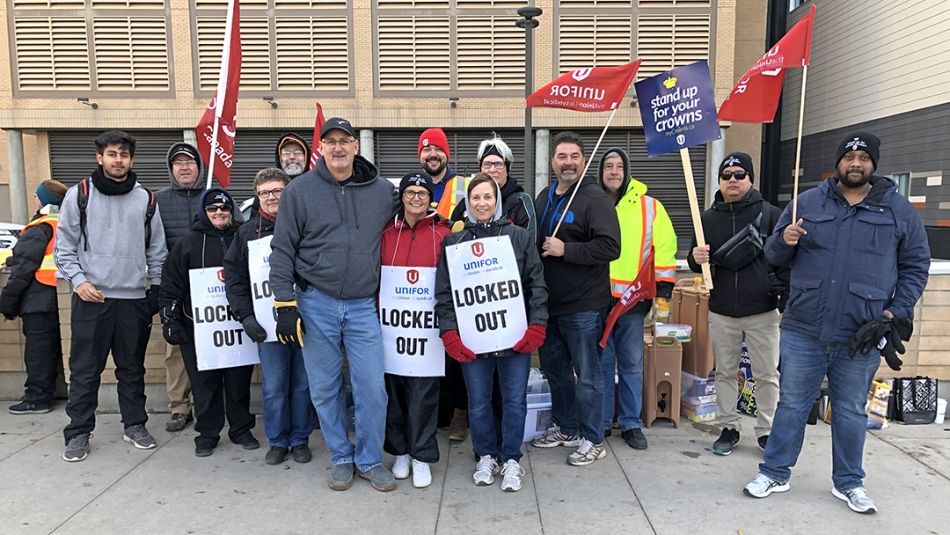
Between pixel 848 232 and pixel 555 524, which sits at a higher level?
pixel 848 232

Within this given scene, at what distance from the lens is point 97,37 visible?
15.5 meters

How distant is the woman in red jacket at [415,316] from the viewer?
3814mm

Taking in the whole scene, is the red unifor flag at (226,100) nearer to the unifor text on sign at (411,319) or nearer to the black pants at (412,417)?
the unifor text on sign at (411,319)

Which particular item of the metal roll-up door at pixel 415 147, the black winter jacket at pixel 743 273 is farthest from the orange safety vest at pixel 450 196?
the metal roll-up door at pixel 415 147

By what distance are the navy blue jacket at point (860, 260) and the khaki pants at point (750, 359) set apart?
0.75 m

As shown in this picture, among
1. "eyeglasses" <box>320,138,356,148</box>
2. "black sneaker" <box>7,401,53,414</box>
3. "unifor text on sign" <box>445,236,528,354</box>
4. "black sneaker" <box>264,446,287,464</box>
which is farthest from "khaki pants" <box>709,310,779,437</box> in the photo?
"black sneaker" <box>7,401,53,414</box>

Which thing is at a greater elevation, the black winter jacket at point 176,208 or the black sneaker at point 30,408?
the black winter jacket at point 176,208

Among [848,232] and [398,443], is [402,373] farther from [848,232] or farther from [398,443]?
[848,232]

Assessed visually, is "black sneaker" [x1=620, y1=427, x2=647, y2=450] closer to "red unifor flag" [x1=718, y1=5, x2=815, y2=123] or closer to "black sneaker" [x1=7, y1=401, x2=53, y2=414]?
"red unifor flag" [x1=718, y1=5, x2=815, y2=123]

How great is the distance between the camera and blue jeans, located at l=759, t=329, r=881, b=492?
11.6ft

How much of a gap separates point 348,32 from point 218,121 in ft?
37.5

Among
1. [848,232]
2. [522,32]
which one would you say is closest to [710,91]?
[848,232]

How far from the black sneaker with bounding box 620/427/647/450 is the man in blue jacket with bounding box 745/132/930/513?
2.83ft

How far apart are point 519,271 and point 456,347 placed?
630 millimetres
